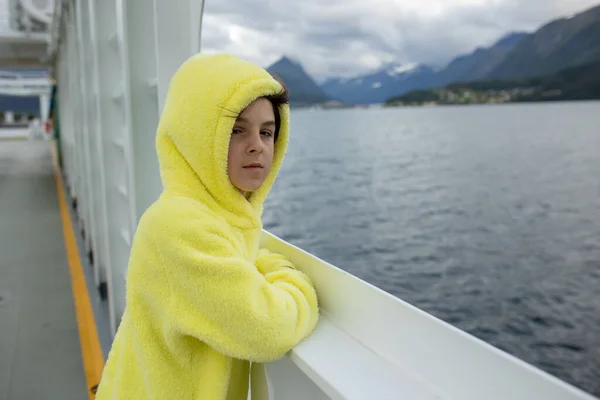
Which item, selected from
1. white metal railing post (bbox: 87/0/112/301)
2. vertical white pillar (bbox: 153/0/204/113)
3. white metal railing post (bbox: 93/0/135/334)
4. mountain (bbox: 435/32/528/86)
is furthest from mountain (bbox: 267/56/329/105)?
white metal railing post (bbox: 87/0/112/301)

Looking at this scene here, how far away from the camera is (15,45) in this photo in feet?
31.5

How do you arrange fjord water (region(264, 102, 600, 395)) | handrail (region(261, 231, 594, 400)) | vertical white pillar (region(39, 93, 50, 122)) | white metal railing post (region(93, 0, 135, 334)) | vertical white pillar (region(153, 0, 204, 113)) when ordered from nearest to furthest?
handrail (region(261, 231, 594, 400)) < fjord water (region(264, 102, 600, 395)) < vertical white pillar (region(153, 0, 204, 113)) < white metal railing post (region(93, 0, 135, 334)) < vertical white pillar (region(39, 93, 50, 122))

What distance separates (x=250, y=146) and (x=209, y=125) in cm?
9

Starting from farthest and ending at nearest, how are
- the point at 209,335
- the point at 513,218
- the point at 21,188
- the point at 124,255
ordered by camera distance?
1. the point at 21,188
2. the point at 124,255
3. the point at 513,218
4. the point at 209,335

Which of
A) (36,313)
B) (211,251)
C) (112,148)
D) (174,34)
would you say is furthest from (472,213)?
(36,313)

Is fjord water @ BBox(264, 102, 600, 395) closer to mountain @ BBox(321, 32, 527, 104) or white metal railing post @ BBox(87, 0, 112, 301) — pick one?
mountain @ BBox(321, 32, 527, 104)

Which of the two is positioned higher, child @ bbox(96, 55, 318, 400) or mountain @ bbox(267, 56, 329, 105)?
mountain @ bbox(267, 56, 329, 105)

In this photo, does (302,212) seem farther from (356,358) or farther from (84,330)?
(84,330)

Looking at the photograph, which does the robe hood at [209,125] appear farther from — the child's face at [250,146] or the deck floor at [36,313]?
the deck floor at [36,313]

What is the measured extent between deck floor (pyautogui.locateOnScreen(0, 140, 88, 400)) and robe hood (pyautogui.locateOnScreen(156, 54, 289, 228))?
193 centimetres

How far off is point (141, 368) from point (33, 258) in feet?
14.1

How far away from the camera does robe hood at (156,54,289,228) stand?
0.95 m

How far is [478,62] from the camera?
132 centimetres

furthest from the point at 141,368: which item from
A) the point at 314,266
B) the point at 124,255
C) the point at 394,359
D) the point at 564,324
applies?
the point at 124,255
